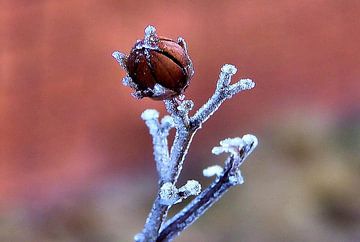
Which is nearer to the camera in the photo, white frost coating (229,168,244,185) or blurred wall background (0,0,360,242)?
white frost coating (229,168,244,185)

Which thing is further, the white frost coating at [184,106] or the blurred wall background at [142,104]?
the blurred wall background at [142,104]

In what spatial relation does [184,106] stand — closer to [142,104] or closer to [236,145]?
[236,145]

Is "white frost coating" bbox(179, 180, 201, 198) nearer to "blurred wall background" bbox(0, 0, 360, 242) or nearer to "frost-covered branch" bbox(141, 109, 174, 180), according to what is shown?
"frost-covered branch" bbox(141, 109, 174, 180)

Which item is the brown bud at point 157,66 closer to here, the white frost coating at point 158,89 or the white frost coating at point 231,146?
the white frost coating at point 158,89

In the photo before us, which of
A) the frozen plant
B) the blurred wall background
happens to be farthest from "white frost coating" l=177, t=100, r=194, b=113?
the blurred wall background

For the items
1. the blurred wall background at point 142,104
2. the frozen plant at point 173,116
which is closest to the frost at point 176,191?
the frozen plant at point 173,116

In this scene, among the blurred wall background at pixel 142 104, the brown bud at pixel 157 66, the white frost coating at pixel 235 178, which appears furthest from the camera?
the blurred wall background at pixel 142 104
